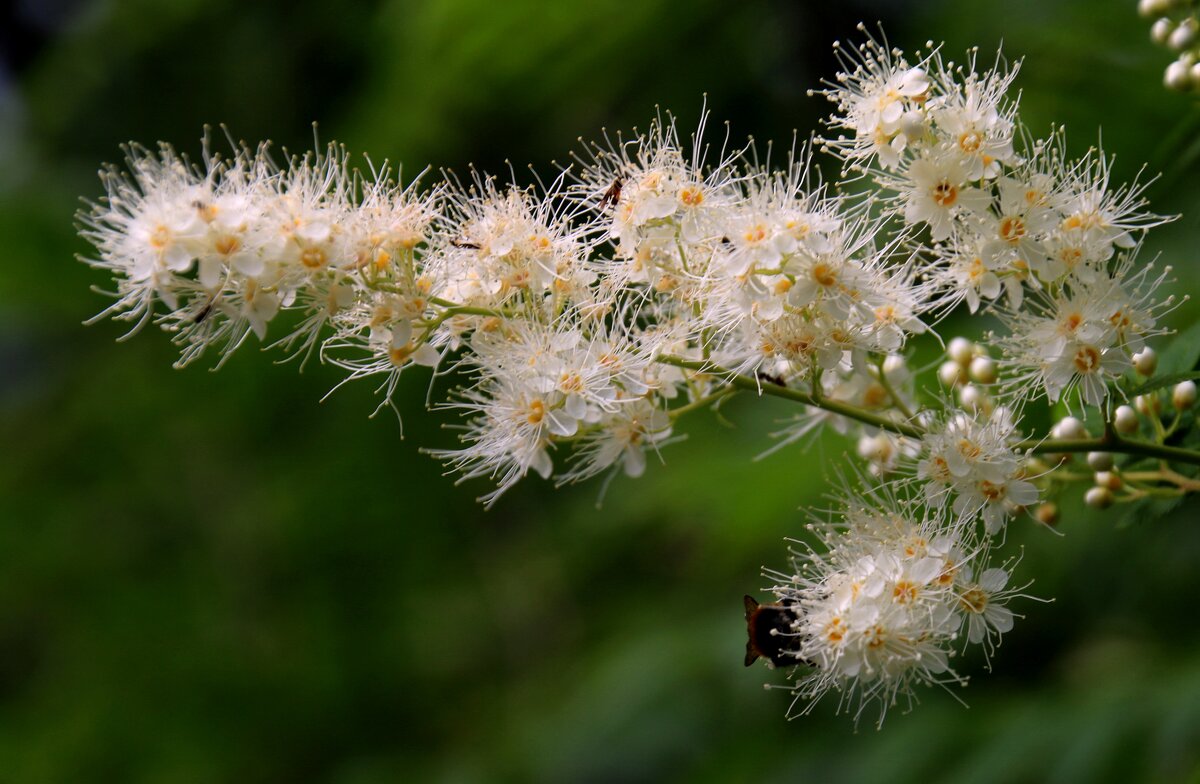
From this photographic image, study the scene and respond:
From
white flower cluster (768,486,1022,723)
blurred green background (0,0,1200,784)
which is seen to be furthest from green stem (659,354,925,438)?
blurred green background (0,0,1200,784)

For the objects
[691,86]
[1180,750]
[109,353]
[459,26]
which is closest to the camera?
[1180,750]

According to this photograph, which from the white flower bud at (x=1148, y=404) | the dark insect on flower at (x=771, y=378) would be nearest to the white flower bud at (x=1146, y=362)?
the white flower bud at (x=1148, y=404)

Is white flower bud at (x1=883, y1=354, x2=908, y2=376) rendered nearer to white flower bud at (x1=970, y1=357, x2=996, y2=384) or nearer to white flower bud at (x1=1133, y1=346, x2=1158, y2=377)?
white flower bud at (x1=970, y1=357, x2=996, y2=384)

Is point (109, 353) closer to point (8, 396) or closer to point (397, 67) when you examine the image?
point (8, 396)

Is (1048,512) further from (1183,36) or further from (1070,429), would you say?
(1183,36)

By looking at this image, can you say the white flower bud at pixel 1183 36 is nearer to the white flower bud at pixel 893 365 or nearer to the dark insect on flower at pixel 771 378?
the white flower bud at pixel 893 365

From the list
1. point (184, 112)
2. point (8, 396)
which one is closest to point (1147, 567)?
point (184, 112)
